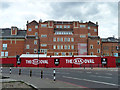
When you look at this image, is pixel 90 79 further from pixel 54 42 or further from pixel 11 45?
pixel 11 45

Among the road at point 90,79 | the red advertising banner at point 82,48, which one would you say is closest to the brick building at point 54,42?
the red advertising banner at point 82,48

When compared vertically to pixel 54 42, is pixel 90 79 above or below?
below

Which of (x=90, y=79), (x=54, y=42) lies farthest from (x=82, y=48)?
(x=90, y=79)

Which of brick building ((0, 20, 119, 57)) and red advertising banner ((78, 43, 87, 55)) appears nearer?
brick building ((0, 20, 119, 57))

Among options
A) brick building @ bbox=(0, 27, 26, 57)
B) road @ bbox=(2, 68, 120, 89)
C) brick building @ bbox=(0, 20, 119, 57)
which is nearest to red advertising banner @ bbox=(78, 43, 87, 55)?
brick building @ bbox=(0, 20, 119, 57)

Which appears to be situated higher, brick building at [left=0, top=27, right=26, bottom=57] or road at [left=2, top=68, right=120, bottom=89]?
brick building at [left=0, top=27, right=26, bottom=57]

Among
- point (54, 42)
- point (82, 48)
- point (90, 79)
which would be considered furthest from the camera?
point (82, 48)

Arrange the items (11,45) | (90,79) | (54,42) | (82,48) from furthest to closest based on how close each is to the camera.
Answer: (82,48)
(54,42)
(11,45)
(90,79)

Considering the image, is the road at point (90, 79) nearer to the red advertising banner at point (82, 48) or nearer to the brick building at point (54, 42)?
the brick building at point (54, 42)

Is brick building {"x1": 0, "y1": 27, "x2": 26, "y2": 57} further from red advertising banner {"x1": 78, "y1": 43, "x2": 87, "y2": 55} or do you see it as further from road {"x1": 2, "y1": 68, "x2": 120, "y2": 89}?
road {"x1": 2, "y1": 68, "x2": 120, "y2": 89}

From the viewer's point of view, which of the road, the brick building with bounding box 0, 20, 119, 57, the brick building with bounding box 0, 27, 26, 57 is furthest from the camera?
the brick building with bounding box 0, 27, 26, 57

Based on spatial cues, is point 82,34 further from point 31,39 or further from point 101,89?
point 101,89

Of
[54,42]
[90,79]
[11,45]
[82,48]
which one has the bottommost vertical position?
[90,79]

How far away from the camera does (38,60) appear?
44250mm
